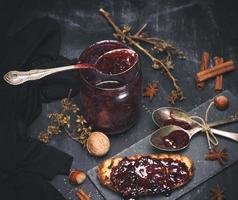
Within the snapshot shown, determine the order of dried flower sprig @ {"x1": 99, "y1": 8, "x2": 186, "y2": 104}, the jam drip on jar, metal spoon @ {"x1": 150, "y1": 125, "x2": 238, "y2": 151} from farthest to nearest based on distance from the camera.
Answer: dried flower sprig @ {"x1": 99, "y1": 8, "x2": 186, "y2": 104}
metal spoon @ {"x1": 150, "y1": 125, "x2": 238, "y2": 151}
the jam drip on jar

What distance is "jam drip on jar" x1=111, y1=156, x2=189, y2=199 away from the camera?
1.83 m

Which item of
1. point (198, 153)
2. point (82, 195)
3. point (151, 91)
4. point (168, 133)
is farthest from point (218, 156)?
point (82, 195)

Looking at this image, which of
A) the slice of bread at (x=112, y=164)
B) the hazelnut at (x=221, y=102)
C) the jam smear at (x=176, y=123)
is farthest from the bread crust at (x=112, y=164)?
the hazelnut at (x=221, y=102)

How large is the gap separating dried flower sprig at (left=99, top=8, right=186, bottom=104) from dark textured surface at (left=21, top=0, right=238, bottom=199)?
0.09 ft

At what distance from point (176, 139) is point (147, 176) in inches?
6.7

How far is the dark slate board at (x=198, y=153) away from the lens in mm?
1872

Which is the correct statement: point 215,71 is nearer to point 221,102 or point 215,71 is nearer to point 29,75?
point 221,102

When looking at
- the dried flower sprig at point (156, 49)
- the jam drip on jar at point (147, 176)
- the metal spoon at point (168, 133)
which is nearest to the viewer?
the jam drip on jar at point (147, 176)

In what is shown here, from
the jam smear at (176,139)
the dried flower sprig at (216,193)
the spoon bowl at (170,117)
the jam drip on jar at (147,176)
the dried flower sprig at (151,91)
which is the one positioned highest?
the dried flower sprig at (151,91)

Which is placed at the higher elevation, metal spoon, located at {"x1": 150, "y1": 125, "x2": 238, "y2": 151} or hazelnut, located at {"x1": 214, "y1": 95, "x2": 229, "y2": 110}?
hazelnut, located at {"x1": 214, "y1": 95, "x2": 229, "y2": 110}

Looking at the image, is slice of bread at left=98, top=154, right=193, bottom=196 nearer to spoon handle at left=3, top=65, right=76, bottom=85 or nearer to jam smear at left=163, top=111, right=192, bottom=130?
jam smear at left=163, top=111, right=192, bottom=130

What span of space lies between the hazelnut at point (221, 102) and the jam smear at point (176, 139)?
0.56 feet

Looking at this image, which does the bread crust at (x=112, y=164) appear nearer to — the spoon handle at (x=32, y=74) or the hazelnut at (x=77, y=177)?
the hazelnut at (x=77, y=177)

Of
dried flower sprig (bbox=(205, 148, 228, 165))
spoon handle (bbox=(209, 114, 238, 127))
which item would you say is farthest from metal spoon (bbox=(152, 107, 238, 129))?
dried flower sprig (bbox=(205, 148, 228, 165))
